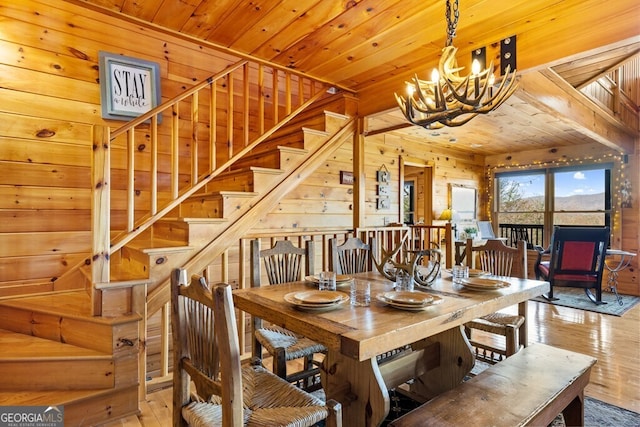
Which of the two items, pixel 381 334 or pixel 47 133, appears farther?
pixel 47 133

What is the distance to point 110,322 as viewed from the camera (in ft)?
6.63

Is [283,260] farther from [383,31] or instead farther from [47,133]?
[47,133]

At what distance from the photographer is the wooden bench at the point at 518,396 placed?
1.33 m

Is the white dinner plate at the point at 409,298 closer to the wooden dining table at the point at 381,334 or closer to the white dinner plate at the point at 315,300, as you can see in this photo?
the wooden dining table at the point at 381,334

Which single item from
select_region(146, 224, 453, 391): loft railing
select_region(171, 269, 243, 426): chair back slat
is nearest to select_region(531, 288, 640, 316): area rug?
select_region(146, 224, 453, 391): loft railing

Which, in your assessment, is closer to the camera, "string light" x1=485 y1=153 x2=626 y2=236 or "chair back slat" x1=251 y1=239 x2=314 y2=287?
"chair back slat" x1=251 y1=239 x2=314 y2=287

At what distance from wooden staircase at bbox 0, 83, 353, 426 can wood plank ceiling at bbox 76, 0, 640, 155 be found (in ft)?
3.70

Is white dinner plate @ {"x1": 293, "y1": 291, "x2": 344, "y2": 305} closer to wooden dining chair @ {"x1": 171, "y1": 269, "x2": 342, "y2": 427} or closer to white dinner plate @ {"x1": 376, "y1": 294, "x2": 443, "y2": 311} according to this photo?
white dinner plate @ {"x1": 376, "y1": 294, "x2": 443, "y2": 311}

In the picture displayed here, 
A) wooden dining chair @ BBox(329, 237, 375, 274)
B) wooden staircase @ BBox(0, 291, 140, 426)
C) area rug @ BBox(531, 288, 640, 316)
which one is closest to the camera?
wooden staircase @ BBox(0, 291, 140, 426)

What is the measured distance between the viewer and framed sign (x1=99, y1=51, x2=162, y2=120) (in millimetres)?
3068

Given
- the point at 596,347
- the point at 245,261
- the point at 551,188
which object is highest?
the point at 551,188

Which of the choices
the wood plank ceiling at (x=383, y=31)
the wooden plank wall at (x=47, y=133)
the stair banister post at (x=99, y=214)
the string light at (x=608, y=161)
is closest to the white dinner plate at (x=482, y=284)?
the wood plank ceiling at (x=383, y=31)

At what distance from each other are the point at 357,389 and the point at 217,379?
76 cm

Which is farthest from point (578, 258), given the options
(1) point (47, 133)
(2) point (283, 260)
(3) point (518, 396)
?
(1) point (47, 133)
